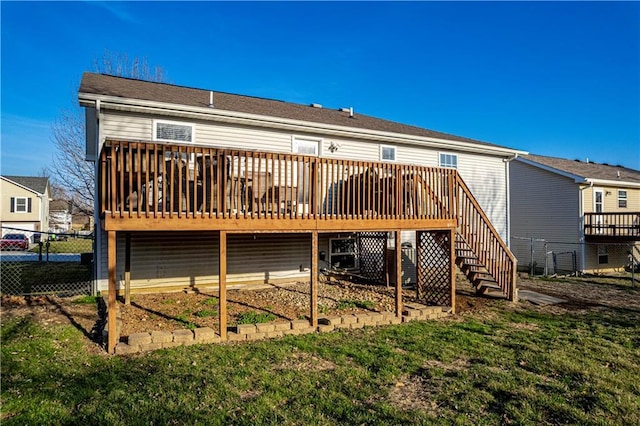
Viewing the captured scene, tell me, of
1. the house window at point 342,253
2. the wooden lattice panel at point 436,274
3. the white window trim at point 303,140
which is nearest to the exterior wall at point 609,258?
the wooden lattice panel at point 436,274

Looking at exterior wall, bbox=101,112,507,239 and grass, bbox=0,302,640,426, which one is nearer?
grass, bbox=0,302,640,426

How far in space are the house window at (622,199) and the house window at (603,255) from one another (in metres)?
2.66

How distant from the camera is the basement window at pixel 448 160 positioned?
13.1 metres

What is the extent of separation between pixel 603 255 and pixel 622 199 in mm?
3328

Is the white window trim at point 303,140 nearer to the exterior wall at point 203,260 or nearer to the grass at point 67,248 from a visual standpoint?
the exterior wall at point 203,260

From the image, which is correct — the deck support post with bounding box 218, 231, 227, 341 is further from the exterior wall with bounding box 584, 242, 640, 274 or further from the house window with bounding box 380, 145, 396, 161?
the exterior wall with bounding box 584, 242, 640, 274

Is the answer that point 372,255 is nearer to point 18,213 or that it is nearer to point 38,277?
point 38,277

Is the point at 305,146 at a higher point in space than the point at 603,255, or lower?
higher

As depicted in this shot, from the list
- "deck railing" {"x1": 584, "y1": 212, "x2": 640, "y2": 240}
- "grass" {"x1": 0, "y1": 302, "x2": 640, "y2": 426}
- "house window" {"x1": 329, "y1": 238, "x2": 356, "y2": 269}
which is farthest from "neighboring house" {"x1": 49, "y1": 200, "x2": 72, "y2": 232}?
"deck railing" {"x1": 584, "y1": 212, "x2": 640, "y2": 240}

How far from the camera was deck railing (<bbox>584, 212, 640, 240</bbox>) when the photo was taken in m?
15.9

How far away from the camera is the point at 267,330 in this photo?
5984mm

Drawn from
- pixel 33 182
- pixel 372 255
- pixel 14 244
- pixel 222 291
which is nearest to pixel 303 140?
pixel 372 255

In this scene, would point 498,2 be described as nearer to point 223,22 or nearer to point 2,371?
point 223,22

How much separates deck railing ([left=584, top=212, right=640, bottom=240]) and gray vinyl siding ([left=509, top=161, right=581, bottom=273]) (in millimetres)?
549
